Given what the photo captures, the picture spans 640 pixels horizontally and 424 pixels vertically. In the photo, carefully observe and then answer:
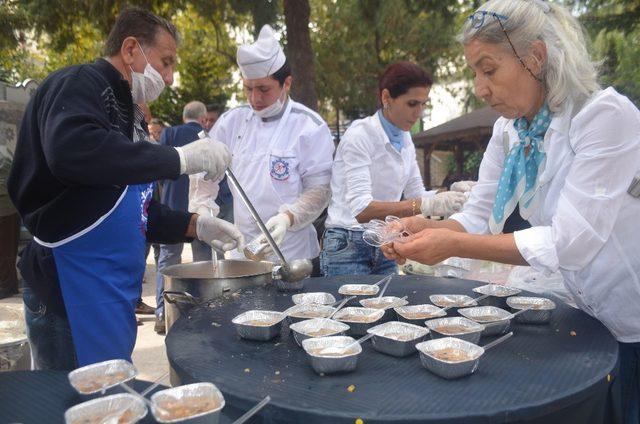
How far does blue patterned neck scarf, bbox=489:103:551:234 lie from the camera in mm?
1767

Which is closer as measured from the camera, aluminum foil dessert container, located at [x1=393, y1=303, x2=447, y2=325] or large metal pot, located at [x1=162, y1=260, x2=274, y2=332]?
aluminum foil dessert container, located at [x1=393, y1=303, x2=447, y2=325]

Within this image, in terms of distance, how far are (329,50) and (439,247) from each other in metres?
14.0

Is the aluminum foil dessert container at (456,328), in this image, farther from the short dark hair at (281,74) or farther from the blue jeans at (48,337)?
the short dark hair at (281,74)

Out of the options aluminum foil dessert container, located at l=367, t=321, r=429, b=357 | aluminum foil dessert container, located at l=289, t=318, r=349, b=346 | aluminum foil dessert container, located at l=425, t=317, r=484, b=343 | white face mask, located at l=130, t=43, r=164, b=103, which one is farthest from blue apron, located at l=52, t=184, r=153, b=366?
aluminum foil dessert container, located at l=425, t=317, r=484, b=343

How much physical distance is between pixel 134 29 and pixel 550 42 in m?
1.41

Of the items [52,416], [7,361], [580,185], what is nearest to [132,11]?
[7,361]

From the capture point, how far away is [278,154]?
2789 millimetres

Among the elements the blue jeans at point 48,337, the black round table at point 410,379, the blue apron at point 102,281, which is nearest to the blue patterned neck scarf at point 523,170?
the black round table at point 410,379

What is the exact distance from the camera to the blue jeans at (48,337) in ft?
5.98

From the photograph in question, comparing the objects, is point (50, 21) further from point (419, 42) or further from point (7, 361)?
point (419, 42)

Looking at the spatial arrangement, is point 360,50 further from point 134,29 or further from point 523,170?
point 523,170

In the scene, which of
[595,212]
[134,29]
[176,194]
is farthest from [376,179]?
[176,194]

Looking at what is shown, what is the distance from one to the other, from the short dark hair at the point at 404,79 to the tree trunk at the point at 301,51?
13.2 ft

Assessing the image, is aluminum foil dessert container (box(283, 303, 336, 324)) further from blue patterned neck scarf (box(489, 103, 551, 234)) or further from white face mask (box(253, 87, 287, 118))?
white face mask (box(253, 87, 287, 118))
